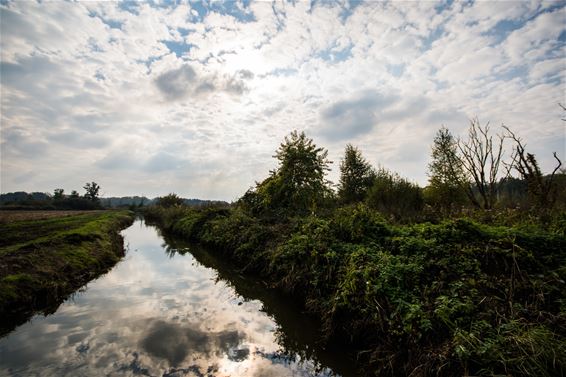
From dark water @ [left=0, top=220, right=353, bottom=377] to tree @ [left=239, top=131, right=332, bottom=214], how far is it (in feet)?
23.5

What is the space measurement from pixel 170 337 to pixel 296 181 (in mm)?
11709

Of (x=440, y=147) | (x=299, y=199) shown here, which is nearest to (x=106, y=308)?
(x=299, y=199)

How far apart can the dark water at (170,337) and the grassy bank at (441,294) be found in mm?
807

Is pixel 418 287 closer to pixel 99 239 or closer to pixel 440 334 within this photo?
pixel 440 334

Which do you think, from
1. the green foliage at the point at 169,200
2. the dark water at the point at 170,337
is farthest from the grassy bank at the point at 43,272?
the green foliage at the point at 169,200

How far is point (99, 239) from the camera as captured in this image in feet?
48.1

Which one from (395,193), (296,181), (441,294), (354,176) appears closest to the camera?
(441,294)

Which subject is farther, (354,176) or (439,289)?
(354,176)

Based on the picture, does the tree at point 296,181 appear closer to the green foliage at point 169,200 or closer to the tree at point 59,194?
the green foliage at point 169,200

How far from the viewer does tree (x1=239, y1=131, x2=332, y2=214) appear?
52.4 feet

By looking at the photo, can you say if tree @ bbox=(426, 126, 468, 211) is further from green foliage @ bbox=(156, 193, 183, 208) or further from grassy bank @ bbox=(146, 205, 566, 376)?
green foliage @ bbox=(156, 193, 183, 208)

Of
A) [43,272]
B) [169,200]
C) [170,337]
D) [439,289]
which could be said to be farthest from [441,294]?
[169,200]

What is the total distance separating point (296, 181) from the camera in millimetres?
16500

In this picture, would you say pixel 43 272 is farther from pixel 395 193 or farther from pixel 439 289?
pixel 395 193
